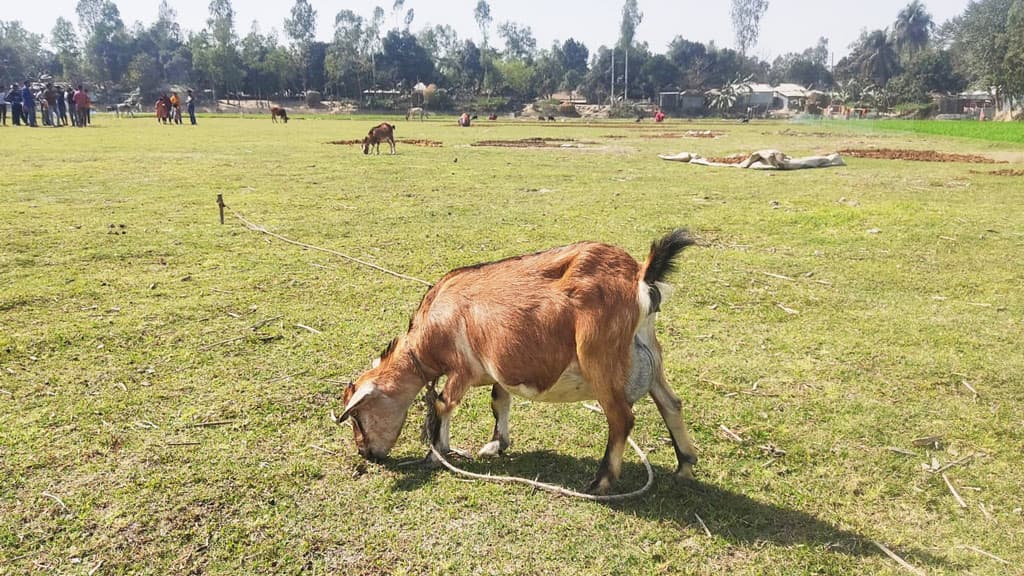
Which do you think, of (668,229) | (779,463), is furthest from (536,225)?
(779,463)

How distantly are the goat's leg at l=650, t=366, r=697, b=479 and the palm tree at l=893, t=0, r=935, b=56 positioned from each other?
7312 inches

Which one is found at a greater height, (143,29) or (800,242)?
(143,29)

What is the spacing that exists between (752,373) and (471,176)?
44.6 feet

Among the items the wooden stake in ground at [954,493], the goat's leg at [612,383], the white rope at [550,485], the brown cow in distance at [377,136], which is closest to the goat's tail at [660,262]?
the goat's leg at [612,383]

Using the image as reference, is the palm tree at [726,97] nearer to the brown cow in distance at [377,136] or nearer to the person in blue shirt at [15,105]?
the brown cow in distance at [377,136]

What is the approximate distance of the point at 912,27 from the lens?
15975cm

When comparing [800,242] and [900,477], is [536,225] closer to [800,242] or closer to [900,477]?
[800,242]

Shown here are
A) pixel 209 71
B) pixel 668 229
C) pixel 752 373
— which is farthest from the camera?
pixel 209 71

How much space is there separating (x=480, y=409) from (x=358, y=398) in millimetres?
1265

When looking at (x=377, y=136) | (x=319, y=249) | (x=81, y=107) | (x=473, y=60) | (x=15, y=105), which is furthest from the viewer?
(x=473, y=60)

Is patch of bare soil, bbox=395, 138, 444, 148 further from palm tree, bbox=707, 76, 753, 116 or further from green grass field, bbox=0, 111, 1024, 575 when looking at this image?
palm tree, bbox=707, 76, 753, 116

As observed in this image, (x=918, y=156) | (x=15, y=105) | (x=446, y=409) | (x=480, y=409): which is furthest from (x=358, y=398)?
(x=15, y=105)

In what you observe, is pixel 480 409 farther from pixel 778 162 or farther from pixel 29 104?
pixel 29 104

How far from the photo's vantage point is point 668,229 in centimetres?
1155
